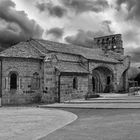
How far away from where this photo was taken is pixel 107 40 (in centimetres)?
4428

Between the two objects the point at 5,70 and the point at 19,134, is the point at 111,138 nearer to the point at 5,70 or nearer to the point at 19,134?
the point at 19,134

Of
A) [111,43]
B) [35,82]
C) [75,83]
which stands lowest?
[75,83]

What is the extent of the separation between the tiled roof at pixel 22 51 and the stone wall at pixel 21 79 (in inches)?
17.0

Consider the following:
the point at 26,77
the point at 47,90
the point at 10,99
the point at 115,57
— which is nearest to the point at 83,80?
the point at 47,90

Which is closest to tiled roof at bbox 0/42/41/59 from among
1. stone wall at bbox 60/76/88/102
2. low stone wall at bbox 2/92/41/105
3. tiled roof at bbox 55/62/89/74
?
tiled roof at bbox 55/62/89/74

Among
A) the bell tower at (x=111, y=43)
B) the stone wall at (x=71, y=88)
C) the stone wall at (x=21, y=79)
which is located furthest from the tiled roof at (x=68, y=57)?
the bell tower at (x=111, y=43)

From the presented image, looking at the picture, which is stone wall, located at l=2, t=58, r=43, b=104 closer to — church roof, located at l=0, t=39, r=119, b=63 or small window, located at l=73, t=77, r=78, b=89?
church roof, located at l=0, t=39, r=119, b=63

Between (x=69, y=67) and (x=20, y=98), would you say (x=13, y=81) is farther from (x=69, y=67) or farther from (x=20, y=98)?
(x=69, y=67)

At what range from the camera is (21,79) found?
22844 mm

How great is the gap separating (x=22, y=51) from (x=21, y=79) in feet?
9.72

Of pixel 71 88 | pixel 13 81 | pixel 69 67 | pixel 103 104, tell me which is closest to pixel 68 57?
pixel 69 67

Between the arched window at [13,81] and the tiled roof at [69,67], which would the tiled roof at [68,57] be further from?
the arched window at [13,81]

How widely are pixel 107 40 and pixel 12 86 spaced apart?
26189 millimetres

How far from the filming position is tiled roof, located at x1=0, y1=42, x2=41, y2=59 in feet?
74.4
